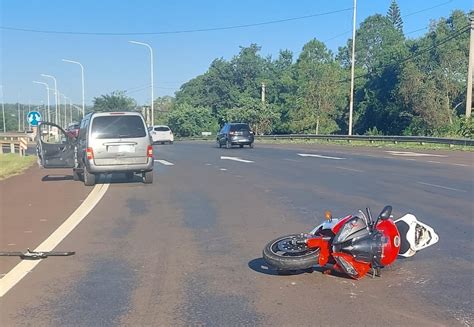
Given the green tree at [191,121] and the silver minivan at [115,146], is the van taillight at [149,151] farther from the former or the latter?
the green tree at [191,121]

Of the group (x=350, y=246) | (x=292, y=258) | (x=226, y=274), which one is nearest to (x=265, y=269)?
(x=226, y=274)

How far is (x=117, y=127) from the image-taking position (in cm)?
1530

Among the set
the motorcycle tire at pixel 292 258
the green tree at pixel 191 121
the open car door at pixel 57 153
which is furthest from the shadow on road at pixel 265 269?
the green tree at pixel 191 121

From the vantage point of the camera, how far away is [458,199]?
1208cm

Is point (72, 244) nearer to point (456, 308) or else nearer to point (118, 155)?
point (456, 308)

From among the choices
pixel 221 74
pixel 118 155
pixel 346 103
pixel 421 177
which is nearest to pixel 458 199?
pixel 421 177

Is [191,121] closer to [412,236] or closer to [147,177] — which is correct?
[147,177]

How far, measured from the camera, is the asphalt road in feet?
16.6

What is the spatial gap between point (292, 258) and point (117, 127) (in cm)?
1016

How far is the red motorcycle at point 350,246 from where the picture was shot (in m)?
6.00

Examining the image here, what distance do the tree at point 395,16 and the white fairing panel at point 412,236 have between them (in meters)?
133

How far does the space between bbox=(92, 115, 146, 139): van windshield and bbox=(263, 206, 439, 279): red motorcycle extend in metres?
9.52

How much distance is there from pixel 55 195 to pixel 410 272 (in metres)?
9.20

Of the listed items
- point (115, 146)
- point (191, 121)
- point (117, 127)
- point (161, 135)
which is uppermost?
point (191, 121)
